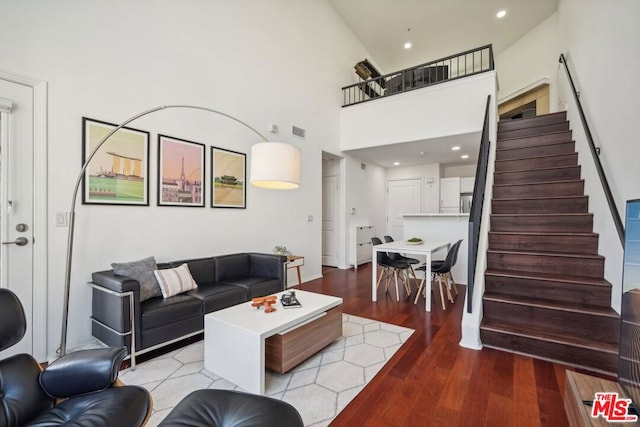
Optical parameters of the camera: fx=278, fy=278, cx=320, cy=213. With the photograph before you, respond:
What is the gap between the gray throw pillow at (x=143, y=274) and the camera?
2.45 meters

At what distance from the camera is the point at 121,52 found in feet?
8.99

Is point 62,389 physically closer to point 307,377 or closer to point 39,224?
point 307,377

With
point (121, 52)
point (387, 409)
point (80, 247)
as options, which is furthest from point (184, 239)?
point (387, 409)

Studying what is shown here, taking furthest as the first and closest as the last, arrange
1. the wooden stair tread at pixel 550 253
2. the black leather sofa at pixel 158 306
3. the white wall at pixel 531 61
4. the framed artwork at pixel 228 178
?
the white wall at pixel 531 61 < the framed artwork at pixel 228 178 < the wooden stair tread at pixel 550 253 < the black leather sofa at pixel 158 306

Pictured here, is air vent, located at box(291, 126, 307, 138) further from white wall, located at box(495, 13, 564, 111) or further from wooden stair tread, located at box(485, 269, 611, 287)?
white wall, located at box(495, 13, 564, 111)

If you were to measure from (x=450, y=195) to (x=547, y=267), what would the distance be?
15.9ft

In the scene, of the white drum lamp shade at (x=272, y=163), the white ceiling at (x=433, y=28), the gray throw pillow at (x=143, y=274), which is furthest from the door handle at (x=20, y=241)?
the white ceiling at (x=433, y=28)

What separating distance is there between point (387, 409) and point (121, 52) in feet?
12.5

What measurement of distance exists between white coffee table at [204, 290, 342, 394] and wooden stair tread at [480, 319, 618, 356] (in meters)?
1.52

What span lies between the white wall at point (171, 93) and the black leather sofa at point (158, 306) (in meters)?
0.28

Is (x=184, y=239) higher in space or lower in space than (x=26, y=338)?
higher

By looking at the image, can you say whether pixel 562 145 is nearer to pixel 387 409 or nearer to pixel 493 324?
pixel 493 324

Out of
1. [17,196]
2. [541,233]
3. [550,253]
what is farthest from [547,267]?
[17,196]

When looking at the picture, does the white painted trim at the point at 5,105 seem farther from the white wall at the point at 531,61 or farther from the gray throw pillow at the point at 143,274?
Answer: the white wall at the point at 531,61
